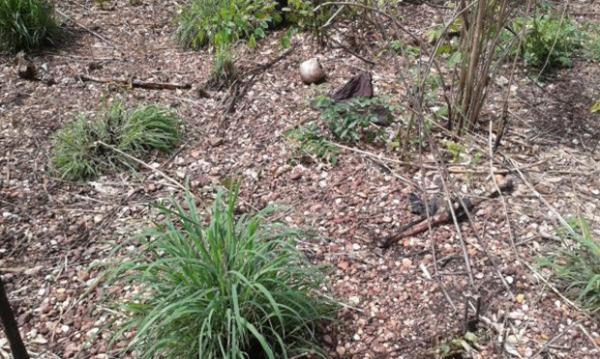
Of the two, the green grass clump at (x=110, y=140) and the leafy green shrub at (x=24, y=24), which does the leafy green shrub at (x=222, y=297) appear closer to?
the green grass clump at (x=110, y=140)

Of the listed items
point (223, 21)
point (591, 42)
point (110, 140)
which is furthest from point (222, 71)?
point (591, 42)

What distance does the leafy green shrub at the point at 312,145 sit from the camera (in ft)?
10.2

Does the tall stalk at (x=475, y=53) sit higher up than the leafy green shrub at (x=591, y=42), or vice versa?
the tall stalk at (x=475, y=53)

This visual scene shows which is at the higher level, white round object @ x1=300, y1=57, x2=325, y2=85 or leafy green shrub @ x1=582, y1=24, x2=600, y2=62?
leafy green shrub @ x1=582, y1=24, x2=600, y2=62

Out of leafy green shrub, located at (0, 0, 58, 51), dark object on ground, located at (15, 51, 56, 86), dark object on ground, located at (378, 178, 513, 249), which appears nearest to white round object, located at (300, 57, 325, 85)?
dark object on ground, located at (378, 178, 513, 249)

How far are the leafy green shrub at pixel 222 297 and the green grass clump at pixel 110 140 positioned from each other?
117 cm

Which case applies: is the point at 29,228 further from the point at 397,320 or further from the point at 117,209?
the point at 397,320

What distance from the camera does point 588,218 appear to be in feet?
8.62

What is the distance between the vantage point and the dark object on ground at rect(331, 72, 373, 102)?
334 centimetres

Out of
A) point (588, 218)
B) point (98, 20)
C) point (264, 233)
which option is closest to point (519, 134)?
point (588, 218)

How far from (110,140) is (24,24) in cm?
163

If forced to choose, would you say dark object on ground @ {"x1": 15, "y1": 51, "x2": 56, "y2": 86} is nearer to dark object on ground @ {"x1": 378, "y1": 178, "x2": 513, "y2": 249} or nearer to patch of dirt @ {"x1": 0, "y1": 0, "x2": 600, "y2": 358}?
patch of dirt @ {"x1": 0, "y1": 0, "x2": 600, "y2": 358}

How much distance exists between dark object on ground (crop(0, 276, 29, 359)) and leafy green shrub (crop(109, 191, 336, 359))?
43 cm

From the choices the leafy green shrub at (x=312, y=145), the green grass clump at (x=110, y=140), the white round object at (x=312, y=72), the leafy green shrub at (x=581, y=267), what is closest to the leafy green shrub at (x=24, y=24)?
the green grass clump at (x=110, y=140)
